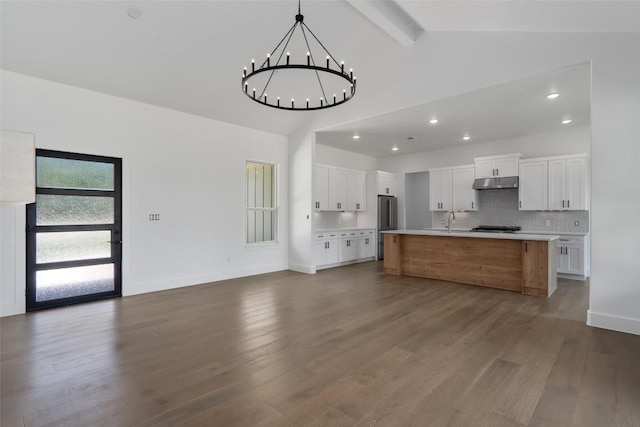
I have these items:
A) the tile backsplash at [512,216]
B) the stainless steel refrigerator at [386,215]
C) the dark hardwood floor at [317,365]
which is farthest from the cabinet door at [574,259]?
the stainless steel refrigerator at [386,215]

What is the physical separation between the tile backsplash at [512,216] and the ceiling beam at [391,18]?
4575 millimetres

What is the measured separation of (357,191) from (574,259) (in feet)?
16.2

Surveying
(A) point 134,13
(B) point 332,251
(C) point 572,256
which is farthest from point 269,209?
(C) point 572,256

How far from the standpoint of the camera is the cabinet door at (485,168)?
23.7 feet

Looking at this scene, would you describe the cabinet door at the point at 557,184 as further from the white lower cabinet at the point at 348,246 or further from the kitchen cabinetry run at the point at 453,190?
the white lower cabinet at the point at 348,246

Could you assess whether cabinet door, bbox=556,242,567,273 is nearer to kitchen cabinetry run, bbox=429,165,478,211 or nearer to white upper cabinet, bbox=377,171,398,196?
kitchen cabinetry run, bbox=429,165,478,211

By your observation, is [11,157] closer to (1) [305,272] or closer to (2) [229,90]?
(2) [229,90]

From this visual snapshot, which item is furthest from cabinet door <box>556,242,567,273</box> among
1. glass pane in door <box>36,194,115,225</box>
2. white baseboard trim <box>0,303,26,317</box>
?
white baseboard trim <box>0,303,26,317</box>

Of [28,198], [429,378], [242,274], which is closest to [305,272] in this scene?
[242,274]

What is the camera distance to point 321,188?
25.8ft

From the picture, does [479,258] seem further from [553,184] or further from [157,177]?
[157,177]

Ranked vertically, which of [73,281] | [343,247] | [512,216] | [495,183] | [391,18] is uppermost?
[391,18]

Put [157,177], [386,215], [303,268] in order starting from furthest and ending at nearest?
[386,215]
[303,268]
[157,177]

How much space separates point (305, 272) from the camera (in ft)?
22.8
